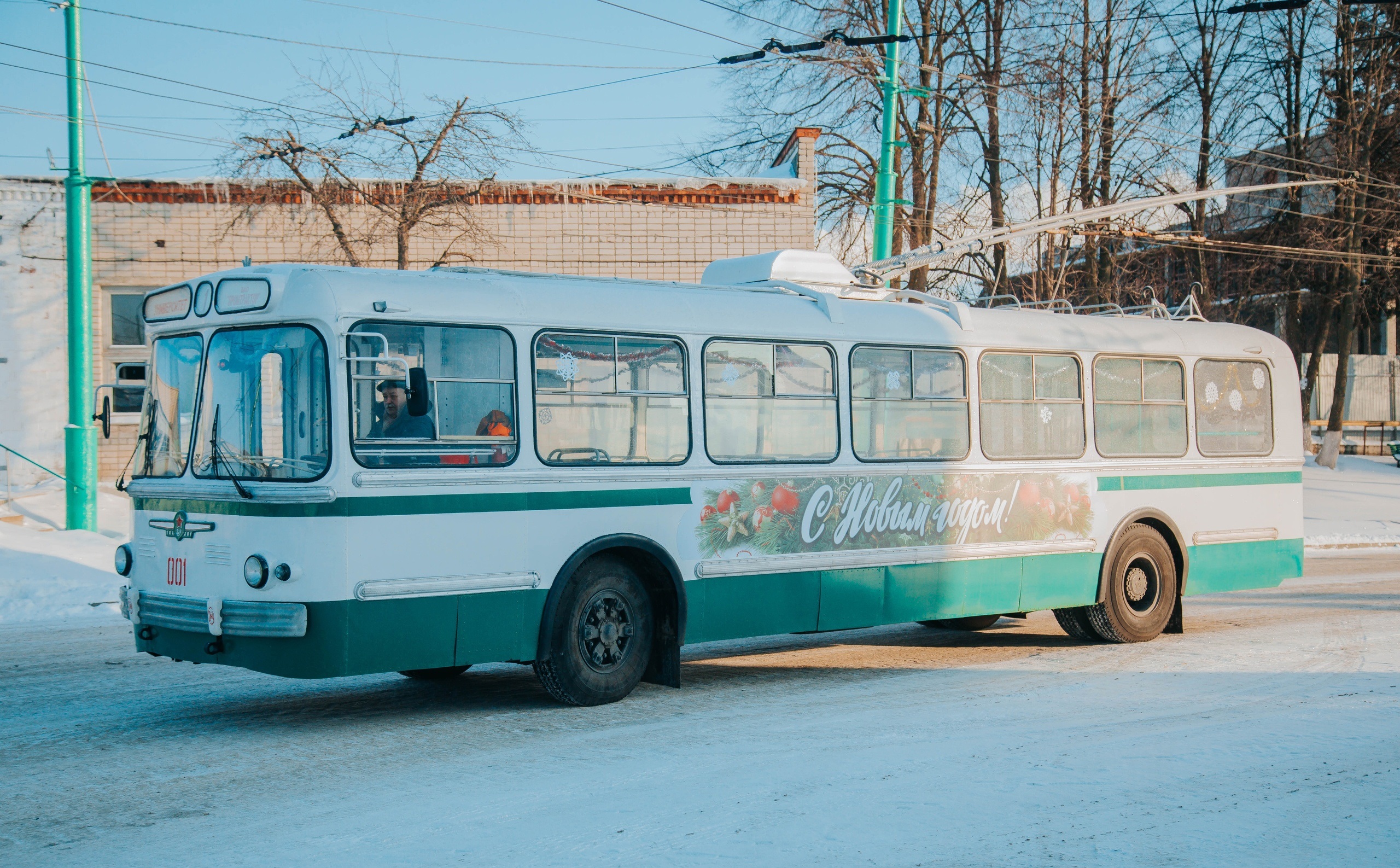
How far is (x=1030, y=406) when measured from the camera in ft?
36.9

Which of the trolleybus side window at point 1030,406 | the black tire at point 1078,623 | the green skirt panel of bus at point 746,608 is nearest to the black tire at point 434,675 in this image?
the green skirt panel of bus at point 746,608

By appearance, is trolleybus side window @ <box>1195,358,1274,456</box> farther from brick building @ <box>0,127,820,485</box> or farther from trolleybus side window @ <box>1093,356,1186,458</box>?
brick building @ <box>0,127,820,485</box>

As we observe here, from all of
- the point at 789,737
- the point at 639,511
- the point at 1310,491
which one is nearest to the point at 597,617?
the point at 639,511

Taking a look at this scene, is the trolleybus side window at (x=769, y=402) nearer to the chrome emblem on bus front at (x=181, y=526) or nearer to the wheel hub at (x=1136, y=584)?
the chrome emblem on bus front at (x=181, y=526)

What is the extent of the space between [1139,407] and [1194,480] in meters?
0.94

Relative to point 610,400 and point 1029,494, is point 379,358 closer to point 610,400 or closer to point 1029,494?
point 610,400

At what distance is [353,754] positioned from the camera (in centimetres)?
715

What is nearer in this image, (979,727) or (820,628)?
(979,727)

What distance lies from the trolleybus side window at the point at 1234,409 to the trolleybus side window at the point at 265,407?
8436 millimetres

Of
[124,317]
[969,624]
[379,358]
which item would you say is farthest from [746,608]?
[124,317]

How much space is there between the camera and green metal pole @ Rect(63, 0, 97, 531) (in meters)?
16.9

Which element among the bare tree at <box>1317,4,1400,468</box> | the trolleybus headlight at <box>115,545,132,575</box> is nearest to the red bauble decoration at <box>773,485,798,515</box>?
the trolleybus headlight at <box>115,545,132,575</box>

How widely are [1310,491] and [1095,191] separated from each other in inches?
332

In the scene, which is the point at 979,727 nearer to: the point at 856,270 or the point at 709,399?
the point at 709,399
